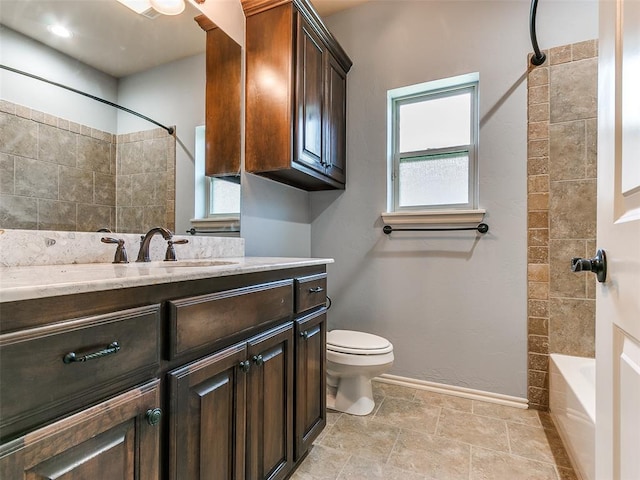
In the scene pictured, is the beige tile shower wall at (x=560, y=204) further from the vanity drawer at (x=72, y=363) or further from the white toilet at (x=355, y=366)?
the vanity drawer at (x=72, y=363)

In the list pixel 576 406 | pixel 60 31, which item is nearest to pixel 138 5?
pixel 60 31

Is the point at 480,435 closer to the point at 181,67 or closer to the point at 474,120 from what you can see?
the point at 474,120

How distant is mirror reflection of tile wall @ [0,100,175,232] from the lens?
98cm

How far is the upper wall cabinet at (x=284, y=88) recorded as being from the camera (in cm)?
176

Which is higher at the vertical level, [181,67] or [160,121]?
[181,67]

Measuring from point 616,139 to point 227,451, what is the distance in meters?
1.27

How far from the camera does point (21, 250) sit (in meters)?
0.98

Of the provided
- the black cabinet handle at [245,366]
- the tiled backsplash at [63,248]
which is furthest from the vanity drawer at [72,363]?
the tiled backsplash at [63,248]

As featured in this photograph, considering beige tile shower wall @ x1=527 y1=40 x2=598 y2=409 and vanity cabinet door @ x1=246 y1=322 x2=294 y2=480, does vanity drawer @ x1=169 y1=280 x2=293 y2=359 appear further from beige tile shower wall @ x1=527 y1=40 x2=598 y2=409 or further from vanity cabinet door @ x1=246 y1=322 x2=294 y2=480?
beige tile shower wall @ x1=527 y1=40 x2=598 y2=409

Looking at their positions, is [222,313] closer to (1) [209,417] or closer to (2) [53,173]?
(1) [209,417]

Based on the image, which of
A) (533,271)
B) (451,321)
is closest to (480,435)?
(451,321)

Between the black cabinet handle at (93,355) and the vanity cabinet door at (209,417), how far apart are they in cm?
19

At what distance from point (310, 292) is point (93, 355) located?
3.11 feet

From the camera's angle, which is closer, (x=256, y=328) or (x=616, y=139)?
(x=616, y=139)
